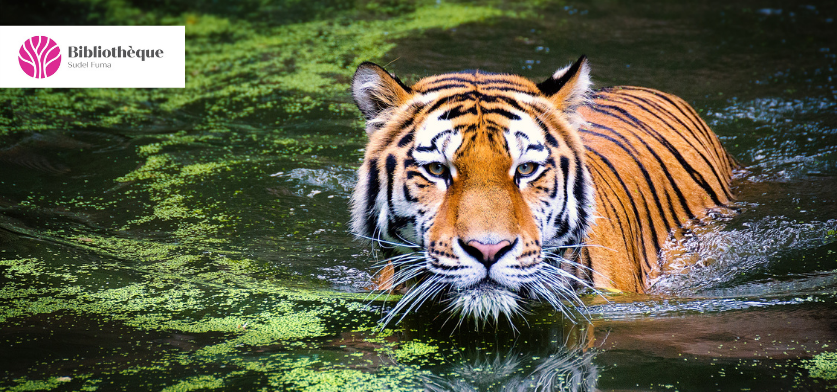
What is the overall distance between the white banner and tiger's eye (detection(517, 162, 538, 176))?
369 cm

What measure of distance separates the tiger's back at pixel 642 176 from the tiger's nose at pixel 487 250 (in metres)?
0.65

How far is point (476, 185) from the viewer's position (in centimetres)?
202

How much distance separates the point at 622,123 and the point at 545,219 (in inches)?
57.1

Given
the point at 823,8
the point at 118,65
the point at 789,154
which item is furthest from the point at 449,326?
the point at 823,8

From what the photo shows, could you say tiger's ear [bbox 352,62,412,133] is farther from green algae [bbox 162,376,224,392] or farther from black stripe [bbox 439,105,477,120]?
green algae [bbox 162,376,224,392]

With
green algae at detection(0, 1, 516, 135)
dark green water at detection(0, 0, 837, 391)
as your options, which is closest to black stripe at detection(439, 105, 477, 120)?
dark green water at detection(0, 0, 837, 391)

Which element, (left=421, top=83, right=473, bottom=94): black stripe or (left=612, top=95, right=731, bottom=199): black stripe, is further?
(left=612, top=95, right=731, bottom=199): black stripe

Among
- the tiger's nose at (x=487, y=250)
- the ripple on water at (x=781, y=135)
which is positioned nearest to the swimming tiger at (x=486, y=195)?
the tiger's nose at (x=487, y=250)

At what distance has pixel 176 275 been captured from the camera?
2.72m

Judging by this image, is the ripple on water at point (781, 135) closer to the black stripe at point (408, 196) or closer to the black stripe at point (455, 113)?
the black stripe at point (455, 113)

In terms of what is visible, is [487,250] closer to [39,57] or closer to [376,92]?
[376,92]

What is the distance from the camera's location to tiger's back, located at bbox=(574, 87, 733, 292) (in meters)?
2.69

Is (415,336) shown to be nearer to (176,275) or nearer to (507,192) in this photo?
(507,192)

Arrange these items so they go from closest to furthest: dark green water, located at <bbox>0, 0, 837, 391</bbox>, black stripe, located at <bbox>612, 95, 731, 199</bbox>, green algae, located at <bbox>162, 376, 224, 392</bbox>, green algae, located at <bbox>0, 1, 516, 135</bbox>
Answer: green algae, located at <bbox>162, 376, 224, 392</bbox> < dark green water, located at <bbox>0, 0, 837, 391</bbox> < black stripe, located at <bbox>612, 95, 731, 199</bbox> < green algae, located at <bbox>0, 1, 516, 135</bbox>
